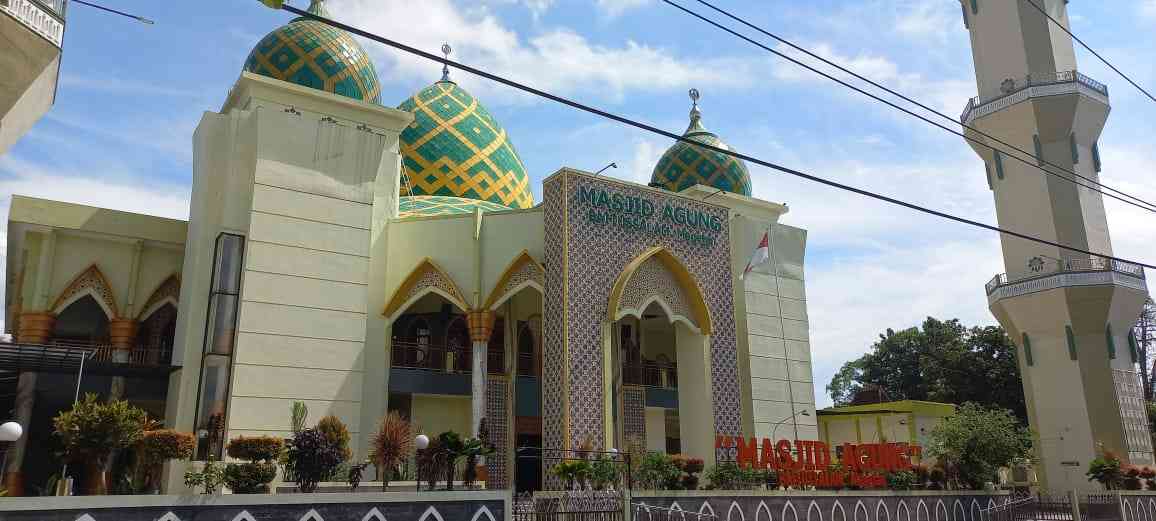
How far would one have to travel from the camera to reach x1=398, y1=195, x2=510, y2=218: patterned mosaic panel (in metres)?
19.8

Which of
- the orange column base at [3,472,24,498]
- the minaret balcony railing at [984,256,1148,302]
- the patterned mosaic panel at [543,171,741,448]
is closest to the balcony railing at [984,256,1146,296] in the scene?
the minaret balcony railing at [984,256,1148,302]

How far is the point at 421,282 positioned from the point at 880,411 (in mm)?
16585

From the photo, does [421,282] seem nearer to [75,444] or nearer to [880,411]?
[75,444]

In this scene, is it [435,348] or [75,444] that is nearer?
[75,444]

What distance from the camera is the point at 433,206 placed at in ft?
66.8

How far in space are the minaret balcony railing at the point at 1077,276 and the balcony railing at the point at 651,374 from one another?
926 cm

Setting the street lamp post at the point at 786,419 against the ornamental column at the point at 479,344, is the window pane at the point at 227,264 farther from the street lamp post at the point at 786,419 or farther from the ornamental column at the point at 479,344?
the street lamp post at the point at 786,419

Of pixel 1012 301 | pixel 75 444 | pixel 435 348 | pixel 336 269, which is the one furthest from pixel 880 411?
pixel 75 444

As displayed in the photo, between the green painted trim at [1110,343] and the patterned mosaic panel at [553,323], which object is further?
the green painted trim at [1110,343]

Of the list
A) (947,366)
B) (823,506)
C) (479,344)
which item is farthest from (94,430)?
(947,366)

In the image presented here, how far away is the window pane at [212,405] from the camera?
1377 cm

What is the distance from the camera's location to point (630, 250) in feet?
57.2

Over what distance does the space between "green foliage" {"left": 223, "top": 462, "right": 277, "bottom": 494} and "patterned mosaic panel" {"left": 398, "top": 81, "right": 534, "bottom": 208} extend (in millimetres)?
12789

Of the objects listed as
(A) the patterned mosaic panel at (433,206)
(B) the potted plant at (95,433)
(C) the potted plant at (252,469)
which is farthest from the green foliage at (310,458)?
(A) the patterned mosaic panel at (433,206)
